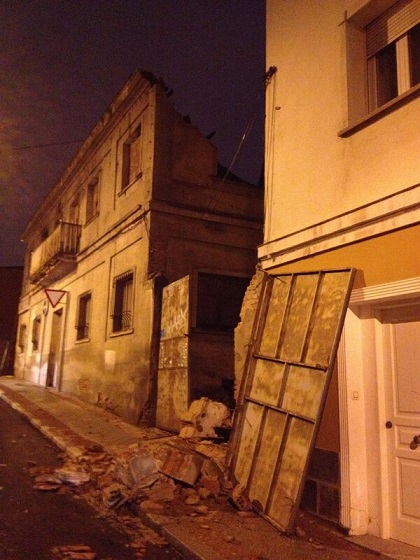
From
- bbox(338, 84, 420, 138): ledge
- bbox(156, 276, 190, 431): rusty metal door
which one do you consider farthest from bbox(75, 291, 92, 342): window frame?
bbox(338, 84, 420, 138): ledge

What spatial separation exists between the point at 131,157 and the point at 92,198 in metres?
3.04

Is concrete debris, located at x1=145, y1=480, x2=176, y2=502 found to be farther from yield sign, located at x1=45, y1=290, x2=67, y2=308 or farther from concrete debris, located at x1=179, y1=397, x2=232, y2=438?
yield sign, located at x1=45, y1=290, x2=67, y2=308

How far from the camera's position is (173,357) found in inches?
344

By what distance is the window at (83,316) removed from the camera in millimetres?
13734

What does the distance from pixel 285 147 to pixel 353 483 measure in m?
4.04

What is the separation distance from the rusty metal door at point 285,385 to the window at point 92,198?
9.55m

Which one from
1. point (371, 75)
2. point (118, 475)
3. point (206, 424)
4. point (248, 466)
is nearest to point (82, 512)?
point (118, 475)

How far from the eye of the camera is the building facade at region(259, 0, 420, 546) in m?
4.52

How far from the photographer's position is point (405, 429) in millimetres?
4539

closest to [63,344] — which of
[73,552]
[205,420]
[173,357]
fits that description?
[173,357]

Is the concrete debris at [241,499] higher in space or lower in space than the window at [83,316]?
lower

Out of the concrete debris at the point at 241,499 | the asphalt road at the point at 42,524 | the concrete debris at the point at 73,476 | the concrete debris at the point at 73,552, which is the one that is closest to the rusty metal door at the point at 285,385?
the concrete debris at the point at 241,499

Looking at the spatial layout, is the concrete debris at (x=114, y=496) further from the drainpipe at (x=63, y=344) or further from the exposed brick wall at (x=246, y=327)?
the drainpipe at (x=63, y=344)

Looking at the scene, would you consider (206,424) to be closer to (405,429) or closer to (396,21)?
(405,429)
